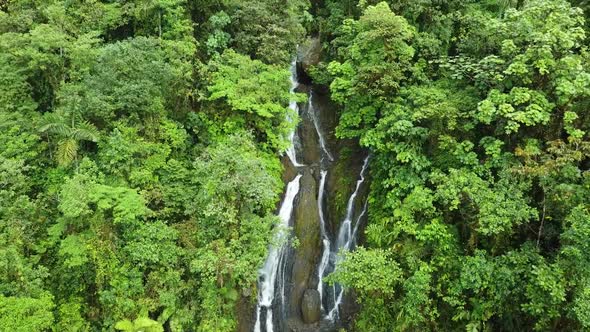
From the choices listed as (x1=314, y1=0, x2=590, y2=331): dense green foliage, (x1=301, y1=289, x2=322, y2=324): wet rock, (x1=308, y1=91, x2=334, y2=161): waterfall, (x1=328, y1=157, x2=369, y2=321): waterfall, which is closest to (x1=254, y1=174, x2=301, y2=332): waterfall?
(x1=301, y1=289, x2=322, y2=324): wet rock

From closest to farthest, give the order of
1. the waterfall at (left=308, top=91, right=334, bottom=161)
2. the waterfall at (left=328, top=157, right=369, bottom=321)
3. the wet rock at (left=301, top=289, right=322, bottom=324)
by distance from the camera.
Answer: the wet rock at (left=301, top=289, right=322, bottom=324) < the waterfall at (left=328, top=157, right=369, bottom=321) < the waterfall at (left=308, top=91, right=334, bottom=161)

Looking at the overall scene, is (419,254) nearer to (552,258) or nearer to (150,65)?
(552,258)

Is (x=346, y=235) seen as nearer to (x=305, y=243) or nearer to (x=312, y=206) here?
(x=305, y=243)

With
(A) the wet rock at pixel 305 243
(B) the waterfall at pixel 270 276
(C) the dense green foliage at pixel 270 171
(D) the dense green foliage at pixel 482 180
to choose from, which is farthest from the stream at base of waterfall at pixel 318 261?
(D) the dense green foliage at pixel 482 180

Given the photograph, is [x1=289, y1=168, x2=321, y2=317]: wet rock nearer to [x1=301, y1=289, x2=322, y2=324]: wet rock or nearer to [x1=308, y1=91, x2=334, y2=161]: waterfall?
[x1=301, y1=289, x2=322, y2=324]: wet rock

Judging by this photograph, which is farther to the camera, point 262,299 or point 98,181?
point 262,299

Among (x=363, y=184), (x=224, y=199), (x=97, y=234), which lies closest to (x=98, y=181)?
(x=97, y=234)
